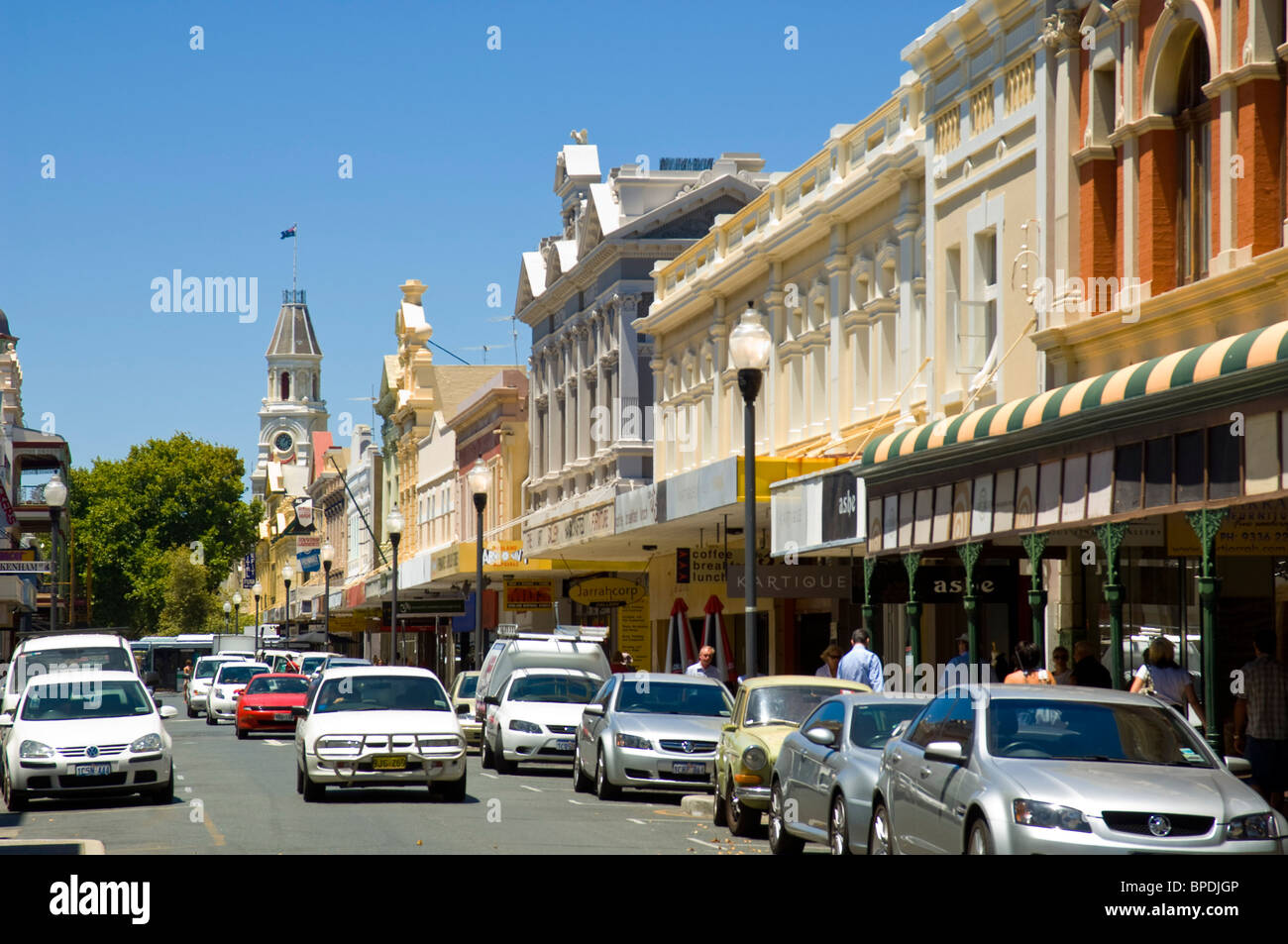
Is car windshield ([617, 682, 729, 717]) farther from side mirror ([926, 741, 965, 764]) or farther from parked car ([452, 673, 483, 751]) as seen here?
side mirror ([926, 741, 965, 764])

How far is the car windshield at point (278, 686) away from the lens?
41.2m

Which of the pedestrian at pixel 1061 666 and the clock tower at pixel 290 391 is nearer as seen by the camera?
the pedestrian at pixel 1061 666

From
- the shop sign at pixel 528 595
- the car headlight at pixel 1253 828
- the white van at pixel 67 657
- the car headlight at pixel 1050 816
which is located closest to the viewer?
the car headlight at pixel 1050 816

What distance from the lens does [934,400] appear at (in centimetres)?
2753

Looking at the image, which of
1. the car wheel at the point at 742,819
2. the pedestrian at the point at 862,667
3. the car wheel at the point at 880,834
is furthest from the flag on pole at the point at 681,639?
the car wheel at the point at 880,834

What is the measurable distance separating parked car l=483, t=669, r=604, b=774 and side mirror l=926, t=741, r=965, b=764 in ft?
52.0

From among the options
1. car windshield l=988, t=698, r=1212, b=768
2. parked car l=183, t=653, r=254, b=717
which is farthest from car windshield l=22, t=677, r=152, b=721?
parked car l=183, t=653, r=254, b=717

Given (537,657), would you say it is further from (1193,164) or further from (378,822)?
(1193,164)

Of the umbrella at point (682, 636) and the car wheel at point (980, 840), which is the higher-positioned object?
the umbrella at point (682, 636)

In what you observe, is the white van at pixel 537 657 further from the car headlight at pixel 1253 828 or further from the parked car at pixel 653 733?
the car headlight at pixel 1253 828

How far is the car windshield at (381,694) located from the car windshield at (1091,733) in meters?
11.0

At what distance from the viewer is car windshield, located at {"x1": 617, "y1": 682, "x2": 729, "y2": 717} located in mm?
23672

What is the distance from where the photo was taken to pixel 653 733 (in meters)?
23.0

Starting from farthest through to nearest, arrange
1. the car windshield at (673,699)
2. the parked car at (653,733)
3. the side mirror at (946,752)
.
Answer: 1. the car windshield at (673,699)
2. the parked car at (653,733)
3. the side mirror at (946,752)
